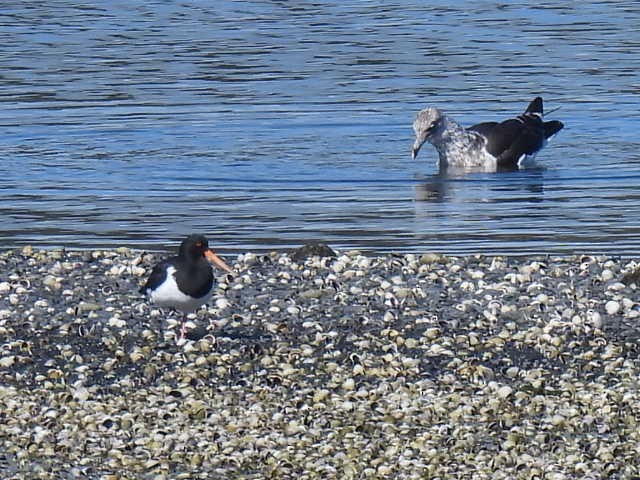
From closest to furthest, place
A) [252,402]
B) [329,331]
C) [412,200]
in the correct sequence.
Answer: [252,402], [329,331], [412,200]

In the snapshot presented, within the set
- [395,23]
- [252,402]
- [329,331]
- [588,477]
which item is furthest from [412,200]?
[395,23]

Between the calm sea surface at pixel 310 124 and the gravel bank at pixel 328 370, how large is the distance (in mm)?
2133

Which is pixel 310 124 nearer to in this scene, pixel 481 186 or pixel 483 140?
pixel 483 140

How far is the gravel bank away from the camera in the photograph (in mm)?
9234

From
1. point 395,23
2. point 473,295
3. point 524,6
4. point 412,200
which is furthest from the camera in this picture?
point 524,6

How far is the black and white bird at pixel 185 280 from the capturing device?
11336 millimetres

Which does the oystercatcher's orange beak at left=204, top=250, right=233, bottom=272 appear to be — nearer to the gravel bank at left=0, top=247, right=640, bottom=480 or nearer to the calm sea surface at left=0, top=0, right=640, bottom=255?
the gravel bank at left=0, top=247, right=640, bottom=480

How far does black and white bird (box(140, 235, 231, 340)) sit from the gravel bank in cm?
29

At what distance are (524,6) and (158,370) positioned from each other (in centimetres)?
2919

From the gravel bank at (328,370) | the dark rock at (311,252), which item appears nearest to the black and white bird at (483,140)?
the dark rock at (311,252)

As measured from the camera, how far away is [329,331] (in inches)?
462

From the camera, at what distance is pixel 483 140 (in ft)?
66.9

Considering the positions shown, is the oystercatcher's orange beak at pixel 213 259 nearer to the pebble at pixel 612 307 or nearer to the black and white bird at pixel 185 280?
the black and white bird at pixel 185 280

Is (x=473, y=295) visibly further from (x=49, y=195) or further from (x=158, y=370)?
(x=49, y=195)
